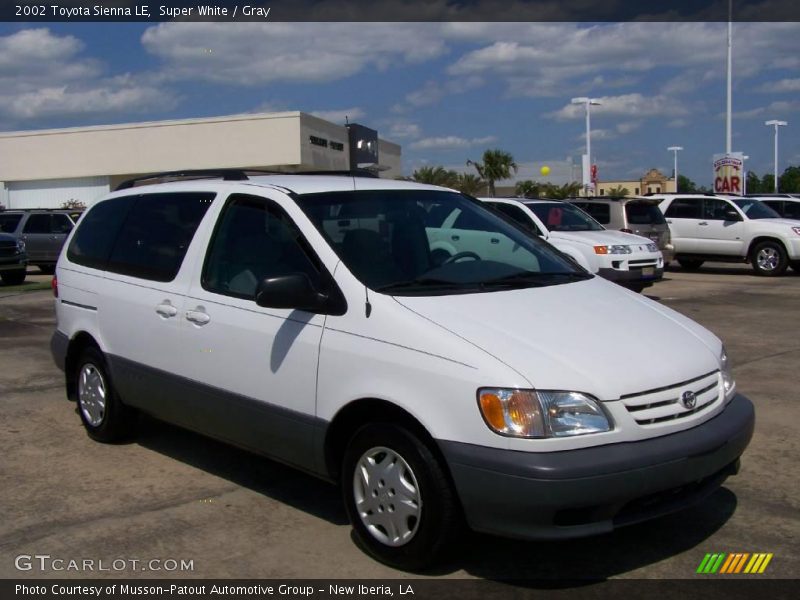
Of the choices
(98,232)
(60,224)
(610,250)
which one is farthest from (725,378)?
(60,224)

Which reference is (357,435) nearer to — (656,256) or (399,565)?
(399,565)

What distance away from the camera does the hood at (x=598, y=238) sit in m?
13.8

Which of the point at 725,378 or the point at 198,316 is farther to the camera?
the point at 198,316

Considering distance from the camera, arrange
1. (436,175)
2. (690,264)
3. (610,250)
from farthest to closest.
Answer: (436,175) → (690,264) → (610,250)

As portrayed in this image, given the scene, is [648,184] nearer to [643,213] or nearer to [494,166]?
[494,166]

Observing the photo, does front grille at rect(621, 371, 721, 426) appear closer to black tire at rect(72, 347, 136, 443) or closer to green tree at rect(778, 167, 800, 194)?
black tire at rect(72, 347, 136, 443)

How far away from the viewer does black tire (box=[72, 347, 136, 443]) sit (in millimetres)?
5953

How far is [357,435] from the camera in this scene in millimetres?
4121

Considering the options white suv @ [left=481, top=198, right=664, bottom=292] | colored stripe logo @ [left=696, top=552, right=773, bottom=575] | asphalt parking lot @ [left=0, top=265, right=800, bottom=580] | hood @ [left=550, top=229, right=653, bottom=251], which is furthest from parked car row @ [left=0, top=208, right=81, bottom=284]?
colored stripe logo @ [left=696, top=552, right=773, bottom=575]

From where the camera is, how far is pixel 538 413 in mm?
3604

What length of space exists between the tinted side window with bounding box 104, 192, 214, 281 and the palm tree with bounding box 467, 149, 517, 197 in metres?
54.6

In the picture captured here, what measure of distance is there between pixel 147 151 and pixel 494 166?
907 inches

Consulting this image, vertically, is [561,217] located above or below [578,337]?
above

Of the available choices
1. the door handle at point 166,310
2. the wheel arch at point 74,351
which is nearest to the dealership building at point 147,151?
the wheel arch at point 74,351
